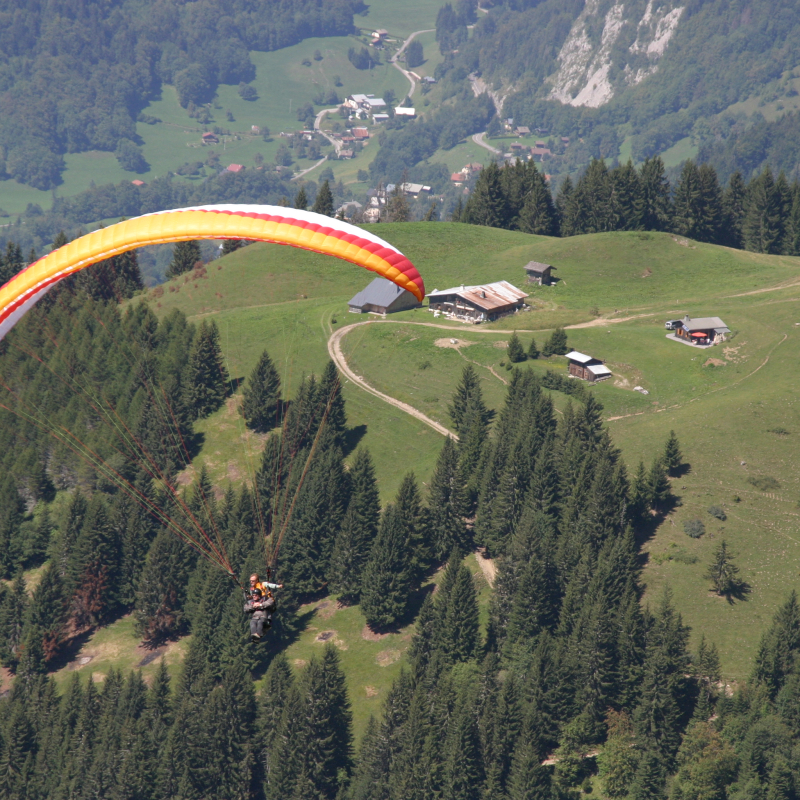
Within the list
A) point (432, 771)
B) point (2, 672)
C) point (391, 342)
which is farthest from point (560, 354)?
point (2, 672)

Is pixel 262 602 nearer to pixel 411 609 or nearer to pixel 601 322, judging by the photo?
pixel 411 609

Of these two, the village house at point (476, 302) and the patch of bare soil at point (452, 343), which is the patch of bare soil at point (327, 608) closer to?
the patch of bare soil at point (452, 343)

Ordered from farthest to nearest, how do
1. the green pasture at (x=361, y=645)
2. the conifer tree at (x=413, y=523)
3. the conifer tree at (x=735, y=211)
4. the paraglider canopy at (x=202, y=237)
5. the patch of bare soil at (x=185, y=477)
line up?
the conifer tree at (x=735, y=211), the patch of bare soil at (x=185, y=477), the conifer tree at (x=413, y=523), the green pasture at (x=361, y=645), the paraglider canopy at (x=202, y=237)

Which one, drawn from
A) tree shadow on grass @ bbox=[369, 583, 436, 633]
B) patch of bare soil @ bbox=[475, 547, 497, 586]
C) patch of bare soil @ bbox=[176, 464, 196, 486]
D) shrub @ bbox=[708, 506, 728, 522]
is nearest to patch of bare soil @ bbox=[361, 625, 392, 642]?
tree shadow on grass @ bbox=[369, 583, 436, 633]

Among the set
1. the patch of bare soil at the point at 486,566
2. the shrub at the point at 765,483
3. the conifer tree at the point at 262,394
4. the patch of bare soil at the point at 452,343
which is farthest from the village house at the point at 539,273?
the patch of bare soil at the point at 486,566

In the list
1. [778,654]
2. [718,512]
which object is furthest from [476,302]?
[778,654]

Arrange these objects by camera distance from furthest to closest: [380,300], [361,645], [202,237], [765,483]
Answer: [380,300] < [765,483] < [361,645] < [202,237]
